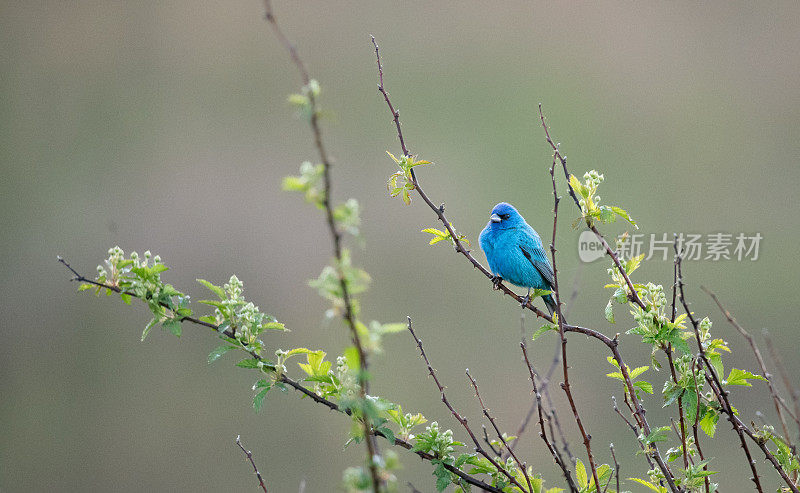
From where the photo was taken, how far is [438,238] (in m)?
2.29

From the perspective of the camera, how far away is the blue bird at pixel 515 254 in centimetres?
393

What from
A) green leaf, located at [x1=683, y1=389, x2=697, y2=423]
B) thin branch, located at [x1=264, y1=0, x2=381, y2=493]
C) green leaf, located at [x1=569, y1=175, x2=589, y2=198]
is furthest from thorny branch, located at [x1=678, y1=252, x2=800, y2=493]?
thin branch, located at [x1=264, y1=0, x2=381, y2=493]

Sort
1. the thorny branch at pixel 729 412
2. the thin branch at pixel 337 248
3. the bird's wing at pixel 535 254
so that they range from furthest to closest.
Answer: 1. the bird's wing at pixel 535 254
2. the thorny branch at pixel 729 412
3. the thin branch at pixel 337 248

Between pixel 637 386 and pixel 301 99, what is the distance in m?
1.20

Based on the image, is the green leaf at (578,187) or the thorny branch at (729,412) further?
the green leaf at (578,187)

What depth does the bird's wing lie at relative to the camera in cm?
388

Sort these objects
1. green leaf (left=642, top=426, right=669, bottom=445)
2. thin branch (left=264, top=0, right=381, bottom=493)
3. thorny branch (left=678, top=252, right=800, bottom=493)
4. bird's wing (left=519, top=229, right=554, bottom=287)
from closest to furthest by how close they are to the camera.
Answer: thin branch (left=264, top=0, right=381, bottom=493)
thorny branch (left=678, top=252, right=800, bottom=493)
green leaf (left=642, top=426, right=669, bottom=445)
bird's wing (left=519, top=229, right=554, bottom=287)

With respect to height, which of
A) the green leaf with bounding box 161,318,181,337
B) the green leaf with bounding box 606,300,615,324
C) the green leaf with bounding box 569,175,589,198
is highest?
the green leaf with bounding box 569,175,589,198

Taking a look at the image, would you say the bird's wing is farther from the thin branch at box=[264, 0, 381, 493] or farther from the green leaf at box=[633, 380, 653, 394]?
the thin branch at box=[264, 0, 381, 493]

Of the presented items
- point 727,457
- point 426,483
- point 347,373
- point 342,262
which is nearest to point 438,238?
point 347,373

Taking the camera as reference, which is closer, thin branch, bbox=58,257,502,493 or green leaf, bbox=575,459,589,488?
thin branch, bbox=58,257,502,493

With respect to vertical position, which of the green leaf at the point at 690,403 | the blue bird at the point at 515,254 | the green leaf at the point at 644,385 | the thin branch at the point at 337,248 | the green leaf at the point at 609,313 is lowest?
the thin branch at the point at 337,248

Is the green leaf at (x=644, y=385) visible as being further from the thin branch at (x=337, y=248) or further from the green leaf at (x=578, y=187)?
the thin branch at (x=337, y=248)

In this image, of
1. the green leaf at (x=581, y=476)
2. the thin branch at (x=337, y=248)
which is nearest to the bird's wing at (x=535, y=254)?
the green leaf at (x=581, y=476)
